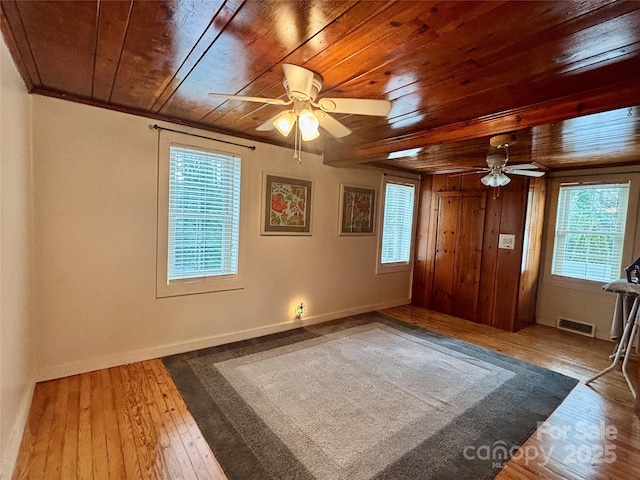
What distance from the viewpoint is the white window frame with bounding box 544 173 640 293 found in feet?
12.7

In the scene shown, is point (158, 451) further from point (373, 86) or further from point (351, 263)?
point (351, 263)

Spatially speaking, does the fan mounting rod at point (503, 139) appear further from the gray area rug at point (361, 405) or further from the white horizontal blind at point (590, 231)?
the white horizontal blind at point (590, 231)

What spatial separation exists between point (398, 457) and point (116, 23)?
2.81 meters

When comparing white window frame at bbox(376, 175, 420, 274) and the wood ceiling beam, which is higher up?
the wood ceiling beam

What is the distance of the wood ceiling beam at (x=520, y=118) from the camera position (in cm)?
179

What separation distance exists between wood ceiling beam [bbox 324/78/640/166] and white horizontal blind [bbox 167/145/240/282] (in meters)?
1.59

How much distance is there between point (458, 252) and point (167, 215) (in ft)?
13.8

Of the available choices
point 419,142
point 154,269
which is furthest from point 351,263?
point 154,269

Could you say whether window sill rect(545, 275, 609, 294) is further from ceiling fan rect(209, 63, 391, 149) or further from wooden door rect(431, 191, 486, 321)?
ceiling fan rect(209, 63, 391, 149)

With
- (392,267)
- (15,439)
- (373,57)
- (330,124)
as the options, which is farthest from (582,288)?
(15,439)

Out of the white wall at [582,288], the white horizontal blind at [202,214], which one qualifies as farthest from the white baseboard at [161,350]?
the white wall at [582,288]

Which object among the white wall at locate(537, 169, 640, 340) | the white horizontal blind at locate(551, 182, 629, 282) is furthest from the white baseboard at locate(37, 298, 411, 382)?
the white horizontal blind at locate(551, 182, 629, 282)

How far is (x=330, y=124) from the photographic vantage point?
6.86ft

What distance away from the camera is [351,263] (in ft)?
15.4
